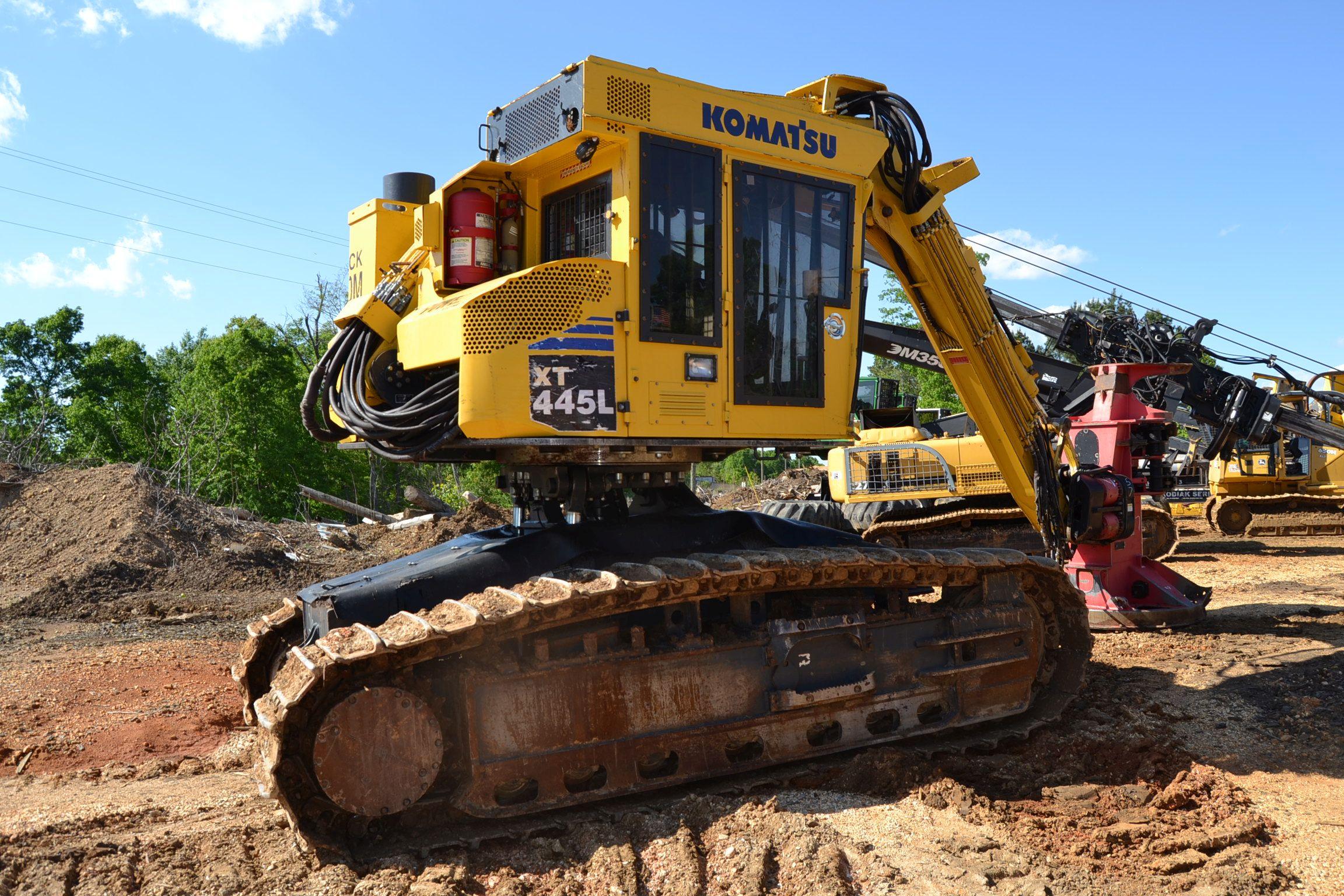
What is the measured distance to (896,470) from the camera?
12695 millimetres

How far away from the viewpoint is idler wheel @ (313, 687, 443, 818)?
13.9 ft

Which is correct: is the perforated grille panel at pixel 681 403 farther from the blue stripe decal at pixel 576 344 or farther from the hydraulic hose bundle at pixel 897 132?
the hydraulic hose bundle at pixel 897 132

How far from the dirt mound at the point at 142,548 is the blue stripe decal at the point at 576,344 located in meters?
8.49

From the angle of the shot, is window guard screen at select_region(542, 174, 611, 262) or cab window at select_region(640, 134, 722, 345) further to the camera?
window guard screen at select_region(542, 174, 611, 262)

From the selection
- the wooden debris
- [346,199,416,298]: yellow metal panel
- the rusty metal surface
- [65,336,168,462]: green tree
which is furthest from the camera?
[65,336,168,462]: green tree

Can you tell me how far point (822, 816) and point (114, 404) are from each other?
136 feet

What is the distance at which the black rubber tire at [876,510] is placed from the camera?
12.9 m

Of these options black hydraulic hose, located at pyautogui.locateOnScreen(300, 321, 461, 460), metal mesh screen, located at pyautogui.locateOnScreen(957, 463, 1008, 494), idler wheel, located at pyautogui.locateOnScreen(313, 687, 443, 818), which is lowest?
idler wheel, located at pyautogui.locateOnScreen(313, 687, 443, 818)

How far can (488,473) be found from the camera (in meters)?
36.8

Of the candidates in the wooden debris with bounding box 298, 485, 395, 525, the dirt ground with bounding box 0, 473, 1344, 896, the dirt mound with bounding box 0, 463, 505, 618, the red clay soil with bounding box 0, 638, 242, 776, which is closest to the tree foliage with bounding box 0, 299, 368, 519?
the wooden debris with bounding box 298, 485, 395, 525

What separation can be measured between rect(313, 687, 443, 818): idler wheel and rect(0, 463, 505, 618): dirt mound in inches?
321

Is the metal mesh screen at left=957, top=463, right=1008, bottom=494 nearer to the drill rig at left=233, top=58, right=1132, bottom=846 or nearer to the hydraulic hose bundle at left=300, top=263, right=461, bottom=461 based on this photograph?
the drill rig at left=233, top=58, right=1132, bottom=846

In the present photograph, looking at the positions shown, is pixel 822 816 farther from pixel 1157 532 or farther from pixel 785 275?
pixel 1157 532

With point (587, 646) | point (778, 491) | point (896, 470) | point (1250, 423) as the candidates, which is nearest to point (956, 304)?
point (587, 646)
